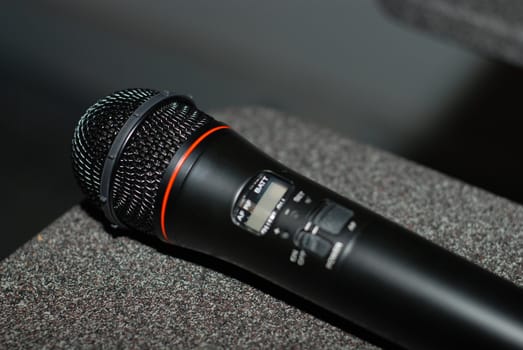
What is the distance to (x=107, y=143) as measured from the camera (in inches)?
24.1

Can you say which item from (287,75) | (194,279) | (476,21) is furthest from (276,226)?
(287,75)

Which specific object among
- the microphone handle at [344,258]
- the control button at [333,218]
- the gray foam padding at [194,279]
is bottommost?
the gray foam padding at [194,279]

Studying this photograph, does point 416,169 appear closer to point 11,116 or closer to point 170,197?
point 170,197

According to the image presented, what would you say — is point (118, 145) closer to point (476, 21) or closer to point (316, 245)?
point (316, 245)

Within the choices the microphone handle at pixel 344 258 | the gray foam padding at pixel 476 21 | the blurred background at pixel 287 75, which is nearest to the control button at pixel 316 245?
the microphone handle at pixel 344 258

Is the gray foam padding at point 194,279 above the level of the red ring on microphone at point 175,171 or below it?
below

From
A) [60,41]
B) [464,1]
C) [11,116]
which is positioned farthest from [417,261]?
[60,41]

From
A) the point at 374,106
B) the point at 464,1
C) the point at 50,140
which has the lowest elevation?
the point at 50,140

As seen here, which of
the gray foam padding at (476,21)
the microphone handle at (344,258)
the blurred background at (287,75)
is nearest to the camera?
the microphone handle at (344,258)

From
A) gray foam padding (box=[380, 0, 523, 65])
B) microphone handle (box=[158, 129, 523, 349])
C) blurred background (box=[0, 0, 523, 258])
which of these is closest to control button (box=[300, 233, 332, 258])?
microphone handle (box=[158, 129, 523, 349])

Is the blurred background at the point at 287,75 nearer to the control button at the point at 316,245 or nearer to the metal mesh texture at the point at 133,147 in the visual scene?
the metal mesh texture at the point at 133,147

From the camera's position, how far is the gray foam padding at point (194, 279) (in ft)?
2.09

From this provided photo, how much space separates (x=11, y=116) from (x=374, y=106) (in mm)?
585

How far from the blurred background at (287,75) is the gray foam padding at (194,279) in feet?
1.06
